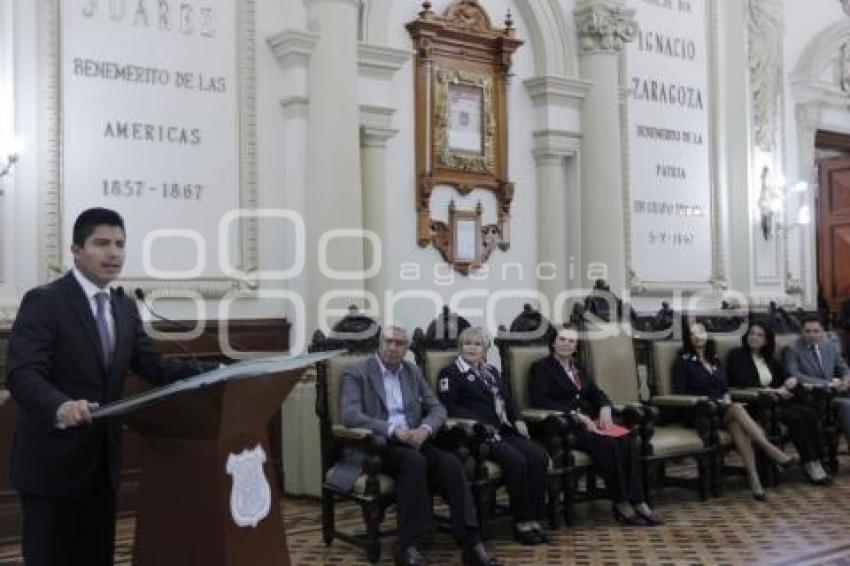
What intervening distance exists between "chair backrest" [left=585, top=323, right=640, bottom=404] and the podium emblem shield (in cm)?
382

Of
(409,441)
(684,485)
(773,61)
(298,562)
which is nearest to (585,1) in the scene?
(773,61)

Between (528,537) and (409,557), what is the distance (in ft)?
2.63

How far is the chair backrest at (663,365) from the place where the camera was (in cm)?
684

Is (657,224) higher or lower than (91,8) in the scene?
lower

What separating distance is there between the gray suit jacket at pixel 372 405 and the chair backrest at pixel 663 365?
2074 millimetres

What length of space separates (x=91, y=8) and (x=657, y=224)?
501 cm

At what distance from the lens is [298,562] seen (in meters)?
4.90

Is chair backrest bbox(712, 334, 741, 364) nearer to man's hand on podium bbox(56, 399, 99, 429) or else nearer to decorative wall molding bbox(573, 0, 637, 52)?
decorative wall molding bbox(573, 0, 637, 52)

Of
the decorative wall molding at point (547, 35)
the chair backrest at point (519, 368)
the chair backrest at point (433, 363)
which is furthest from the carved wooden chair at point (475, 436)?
the decorative wall molding at point (547, 35)

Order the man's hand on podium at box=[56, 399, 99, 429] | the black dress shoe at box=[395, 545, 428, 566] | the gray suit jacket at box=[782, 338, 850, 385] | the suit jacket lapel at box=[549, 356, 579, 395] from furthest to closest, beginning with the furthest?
the gray suit jacket at box=[782, 338, 850, 385], the suit jacket lapel at box=[549, 356, 579, 395], the black dress shoe at box=[395, 545, 428, 566], the man's hand on podium at box=[56, 399, 99, 429]

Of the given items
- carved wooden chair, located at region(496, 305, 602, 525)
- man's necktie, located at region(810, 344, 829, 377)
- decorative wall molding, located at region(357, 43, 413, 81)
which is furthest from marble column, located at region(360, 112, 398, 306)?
man's necktie, located at region(810, 344, 829, 377)

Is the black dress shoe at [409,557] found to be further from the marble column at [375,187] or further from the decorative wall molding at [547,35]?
the decorative wall molding at [547,35]

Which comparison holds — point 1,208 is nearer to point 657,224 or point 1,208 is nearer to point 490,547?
point 490,547

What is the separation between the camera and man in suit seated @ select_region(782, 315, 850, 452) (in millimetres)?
7352
